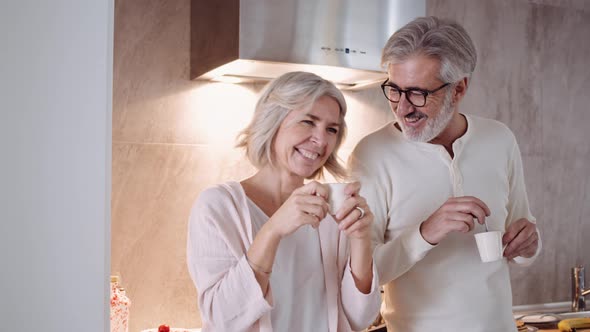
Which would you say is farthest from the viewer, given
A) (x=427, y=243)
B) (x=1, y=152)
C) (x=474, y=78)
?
(x=474, y=78)

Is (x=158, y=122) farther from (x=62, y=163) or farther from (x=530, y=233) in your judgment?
(x=62, y=163)

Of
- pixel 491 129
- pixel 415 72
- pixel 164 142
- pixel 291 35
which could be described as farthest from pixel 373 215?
pixel 164 142

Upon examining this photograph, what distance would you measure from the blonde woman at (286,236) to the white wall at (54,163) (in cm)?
65

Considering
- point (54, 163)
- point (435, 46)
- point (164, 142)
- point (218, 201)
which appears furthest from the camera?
point (164, 142)

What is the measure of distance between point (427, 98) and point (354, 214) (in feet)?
1.40

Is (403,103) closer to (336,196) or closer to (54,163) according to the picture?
(336,196)

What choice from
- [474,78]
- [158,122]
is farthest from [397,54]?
[474,78]

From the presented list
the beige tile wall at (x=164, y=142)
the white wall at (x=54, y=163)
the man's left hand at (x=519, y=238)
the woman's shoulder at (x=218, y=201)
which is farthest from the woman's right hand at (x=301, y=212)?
the beige tile wall at (x=164, y=142)

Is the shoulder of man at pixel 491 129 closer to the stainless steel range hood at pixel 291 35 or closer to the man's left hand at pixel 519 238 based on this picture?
the man's left hand at pixel 519 238

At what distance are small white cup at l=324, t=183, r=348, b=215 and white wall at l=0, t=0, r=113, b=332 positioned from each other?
27.2 inches

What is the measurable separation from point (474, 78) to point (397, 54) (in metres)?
1.49

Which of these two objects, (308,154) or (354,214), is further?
(308,154)

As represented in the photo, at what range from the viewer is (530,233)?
53.1 inches

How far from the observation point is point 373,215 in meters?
1.20
